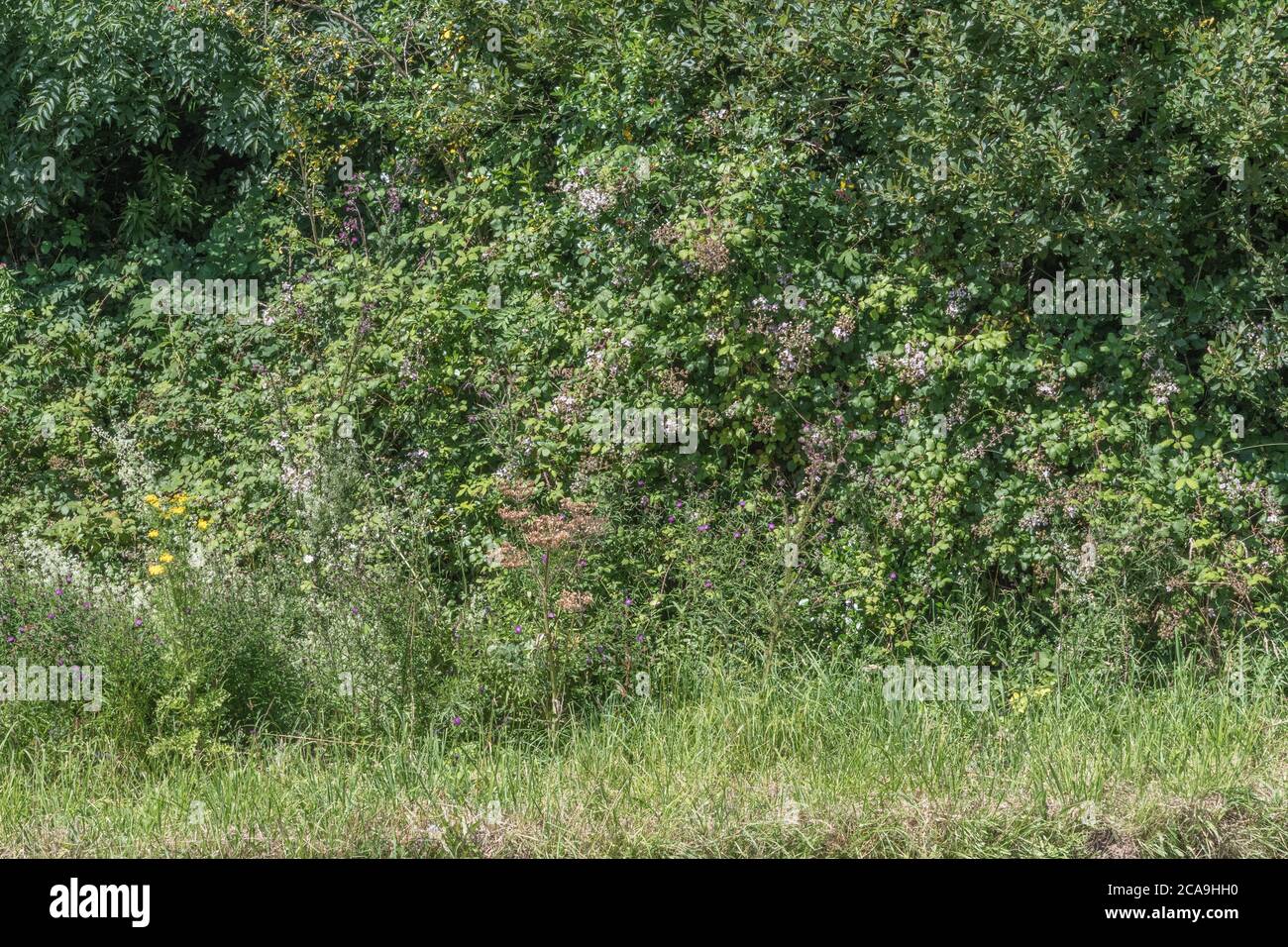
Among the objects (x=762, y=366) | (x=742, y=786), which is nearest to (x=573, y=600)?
(x=742, y=786)

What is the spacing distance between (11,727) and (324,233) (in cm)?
389

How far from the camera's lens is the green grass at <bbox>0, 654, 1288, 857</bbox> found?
4242mm

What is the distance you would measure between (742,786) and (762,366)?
2462 millimetres

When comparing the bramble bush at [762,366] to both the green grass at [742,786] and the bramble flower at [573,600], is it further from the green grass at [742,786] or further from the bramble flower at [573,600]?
the green grass at [742,786]

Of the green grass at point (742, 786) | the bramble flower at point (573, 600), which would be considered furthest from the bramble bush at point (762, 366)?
the green grass at point (742, 786)

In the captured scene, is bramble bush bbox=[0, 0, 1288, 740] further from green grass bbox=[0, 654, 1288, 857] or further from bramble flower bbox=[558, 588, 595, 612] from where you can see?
green grass bbox=[0, 654, 1288, 857]

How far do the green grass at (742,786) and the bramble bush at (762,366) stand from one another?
14.7 inches

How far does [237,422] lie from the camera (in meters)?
7.16

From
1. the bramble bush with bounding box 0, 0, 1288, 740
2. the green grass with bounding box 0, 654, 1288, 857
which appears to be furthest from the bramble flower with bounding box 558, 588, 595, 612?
the green grass with bounding box 0, 654, 1288, 857

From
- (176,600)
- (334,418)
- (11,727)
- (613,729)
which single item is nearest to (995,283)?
(613,729)

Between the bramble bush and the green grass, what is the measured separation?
374mm

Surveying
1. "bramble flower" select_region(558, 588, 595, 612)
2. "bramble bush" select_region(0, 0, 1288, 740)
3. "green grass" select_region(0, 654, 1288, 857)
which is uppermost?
"bramble bush" select_region(0, 0, 1288, 740)

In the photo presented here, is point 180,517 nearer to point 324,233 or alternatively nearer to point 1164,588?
point 324,233

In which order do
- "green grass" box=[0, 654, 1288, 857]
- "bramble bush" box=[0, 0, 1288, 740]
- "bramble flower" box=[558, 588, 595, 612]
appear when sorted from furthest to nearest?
"bramble bush" box=[0, 0, 1288, 740]
"bramble flower" box=[558, 588, 595, 612]
"green grass" box=[0, 654, 1288, 857]
